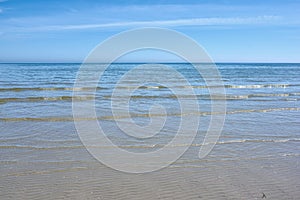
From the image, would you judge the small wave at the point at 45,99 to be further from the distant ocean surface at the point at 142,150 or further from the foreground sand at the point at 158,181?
the foreground sand at the point at 158,181

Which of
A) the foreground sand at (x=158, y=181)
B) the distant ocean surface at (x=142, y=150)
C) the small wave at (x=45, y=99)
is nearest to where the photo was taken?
the foreground sand at (x=158, y=181)

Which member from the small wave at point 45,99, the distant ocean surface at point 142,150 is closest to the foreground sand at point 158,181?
the distant ocean surface at point 142,150

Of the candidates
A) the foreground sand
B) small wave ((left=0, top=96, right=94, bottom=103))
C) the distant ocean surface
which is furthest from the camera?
small wave ((left=0, top=96, right=94, bottom=103))

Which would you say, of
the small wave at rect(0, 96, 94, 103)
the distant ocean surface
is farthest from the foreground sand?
the small wave at rect(0, 96, 94, 103)

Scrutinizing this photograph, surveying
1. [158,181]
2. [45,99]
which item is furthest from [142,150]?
[45,99]

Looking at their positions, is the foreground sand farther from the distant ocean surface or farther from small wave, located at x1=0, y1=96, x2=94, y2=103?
small wave, located at x1=0, y1=96, x2=94, y2=103

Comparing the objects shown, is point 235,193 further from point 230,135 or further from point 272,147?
point 230,135

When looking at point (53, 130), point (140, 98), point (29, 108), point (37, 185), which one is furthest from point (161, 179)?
point (140, 98)

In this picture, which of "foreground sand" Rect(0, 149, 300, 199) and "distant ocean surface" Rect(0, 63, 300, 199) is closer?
"foreground sand" Rect(0, 149, 300, 199)

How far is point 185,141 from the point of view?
862 centimetres

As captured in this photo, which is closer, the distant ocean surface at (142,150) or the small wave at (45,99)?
the distant ocean surface at (142,150)

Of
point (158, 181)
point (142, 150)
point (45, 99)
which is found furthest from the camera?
point (45, 99)

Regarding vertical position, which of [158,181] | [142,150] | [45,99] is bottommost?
[158,181]

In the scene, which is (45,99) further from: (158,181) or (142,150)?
(158,181)
